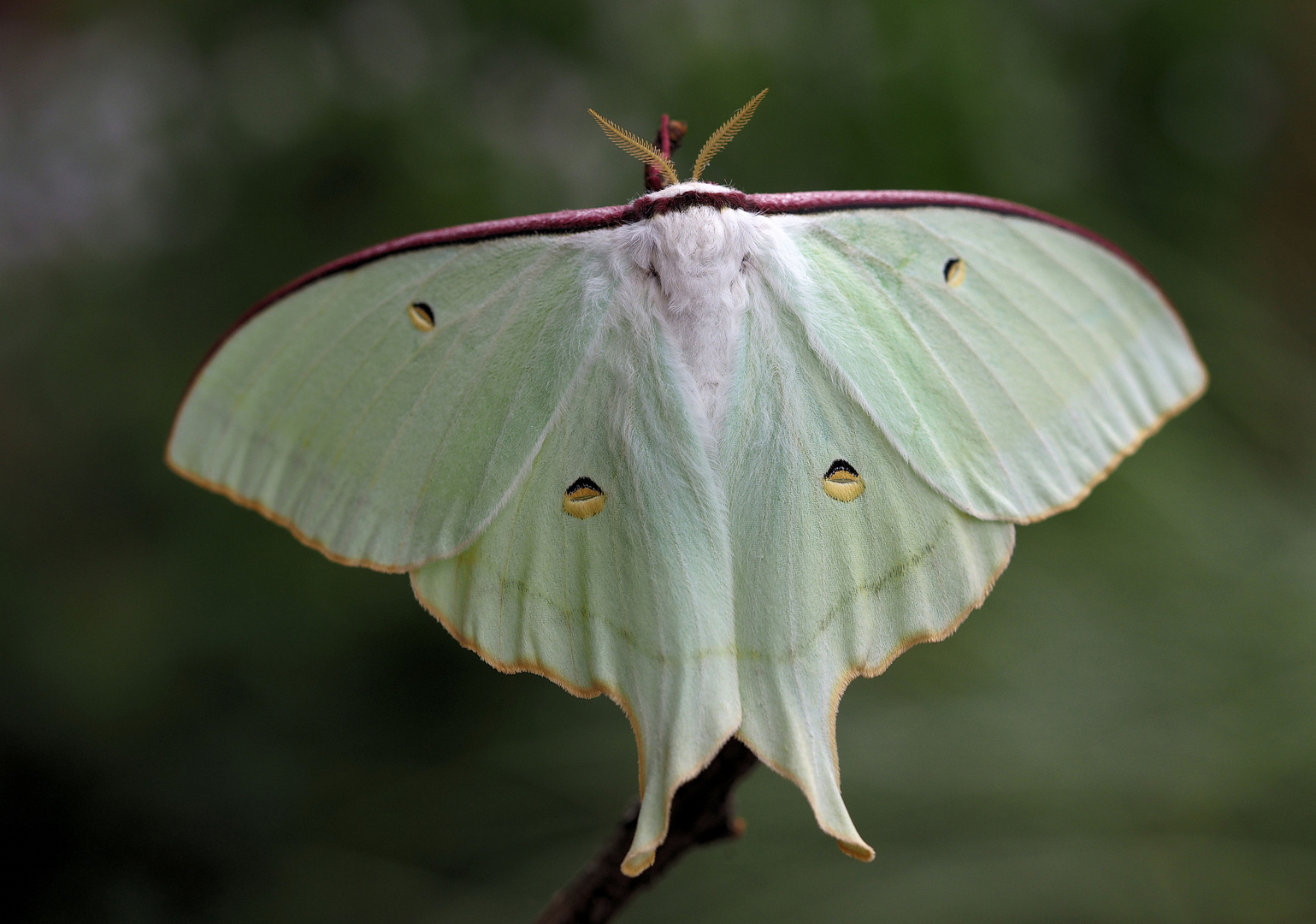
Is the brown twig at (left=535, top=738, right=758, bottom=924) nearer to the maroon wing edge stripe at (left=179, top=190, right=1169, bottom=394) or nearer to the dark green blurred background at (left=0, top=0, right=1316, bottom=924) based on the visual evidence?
the maroon wing edge stripe at (left=179, top=190, right=1169, bottom=394)

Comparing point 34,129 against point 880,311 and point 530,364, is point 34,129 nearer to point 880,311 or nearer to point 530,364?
point 530,364

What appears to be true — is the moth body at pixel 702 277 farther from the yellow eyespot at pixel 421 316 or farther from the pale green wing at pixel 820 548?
the yellow eyespot at pixel 421 316

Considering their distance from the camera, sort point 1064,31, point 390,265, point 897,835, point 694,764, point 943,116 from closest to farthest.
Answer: point 694,764 < point 390,265 < point 897,835 < point 943,116 < point 1064,31

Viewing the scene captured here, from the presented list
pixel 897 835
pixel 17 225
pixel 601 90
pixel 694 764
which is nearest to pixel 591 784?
pixel 897 835

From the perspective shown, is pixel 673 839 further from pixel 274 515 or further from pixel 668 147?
pixel 668 147

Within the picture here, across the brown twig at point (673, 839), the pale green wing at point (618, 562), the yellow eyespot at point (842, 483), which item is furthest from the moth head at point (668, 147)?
the brown twig at point (673, 839)

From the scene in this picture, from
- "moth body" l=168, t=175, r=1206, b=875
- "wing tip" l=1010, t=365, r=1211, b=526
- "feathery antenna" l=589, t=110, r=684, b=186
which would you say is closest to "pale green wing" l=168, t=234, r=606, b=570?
"moth body" l=168, t=175, r=1206, b=875
